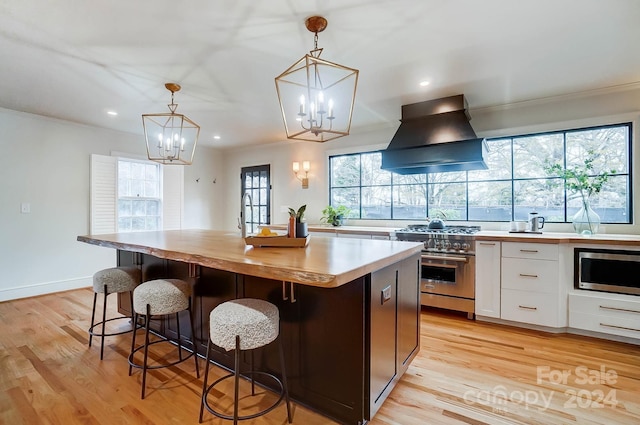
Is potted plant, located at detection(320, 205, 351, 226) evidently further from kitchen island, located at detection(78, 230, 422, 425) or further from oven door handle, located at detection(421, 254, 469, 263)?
kitchen island, located at detection(78, 230, 422, 425)

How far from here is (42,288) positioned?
424 centimetres

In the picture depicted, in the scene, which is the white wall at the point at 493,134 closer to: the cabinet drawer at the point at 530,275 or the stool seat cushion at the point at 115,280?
the cabinet drawer at the point at 530,275

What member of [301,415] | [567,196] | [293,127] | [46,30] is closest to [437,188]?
[567,196]

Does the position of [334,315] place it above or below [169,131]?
below

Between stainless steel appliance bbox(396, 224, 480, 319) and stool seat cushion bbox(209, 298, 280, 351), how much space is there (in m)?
2.40

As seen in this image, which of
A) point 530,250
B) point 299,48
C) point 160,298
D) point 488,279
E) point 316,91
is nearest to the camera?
point 316,91

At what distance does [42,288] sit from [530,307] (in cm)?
607

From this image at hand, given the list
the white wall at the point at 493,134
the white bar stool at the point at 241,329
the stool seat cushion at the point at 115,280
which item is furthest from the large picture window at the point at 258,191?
the white bar stool at the point at 241,329

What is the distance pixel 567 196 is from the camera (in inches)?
136

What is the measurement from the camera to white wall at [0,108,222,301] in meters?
3.99

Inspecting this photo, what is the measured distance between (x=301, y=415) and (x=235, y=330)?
2.30 ft

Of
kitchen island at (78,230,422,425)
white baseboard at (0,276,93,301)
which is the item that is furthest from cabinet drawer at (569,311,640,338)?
white baseboard at (0,276,93,301)

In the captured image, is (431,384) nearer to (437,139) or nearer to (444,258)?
(444,258)

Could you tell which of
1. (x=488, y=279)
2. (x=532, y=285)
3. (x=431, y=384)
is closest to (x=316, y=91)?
(x=431, y=384)
